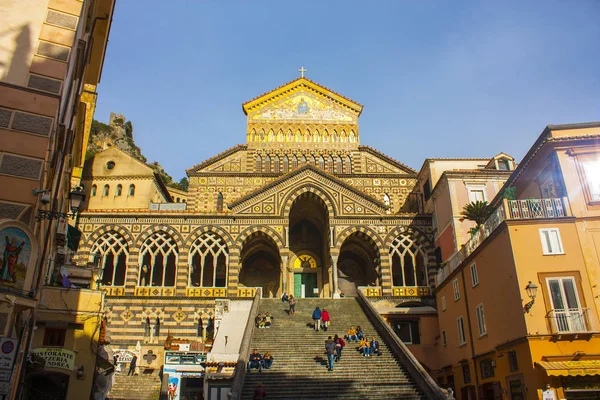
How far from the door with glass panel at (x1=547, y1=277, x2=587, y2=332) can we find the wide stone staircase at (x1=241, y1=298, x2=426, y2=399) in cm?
555

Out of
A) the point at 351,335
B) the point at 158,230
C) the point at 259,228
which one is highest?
the point at 259,228

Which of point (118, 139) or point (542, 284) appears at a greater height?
point (118, 139)

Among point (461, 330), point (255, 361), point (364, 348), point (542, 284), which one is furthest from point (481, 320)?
→ point (255, 361)

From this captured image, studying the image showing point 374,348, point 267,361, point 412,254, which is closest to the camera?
point 267,361

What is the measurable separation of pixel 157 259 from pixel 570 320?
26.4 meters

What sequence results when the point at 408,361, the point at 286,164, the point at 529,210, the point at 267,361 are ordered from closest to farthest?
the point at 529,210 → the point at 408,361 → the point at 267,361 → the point at 286,164

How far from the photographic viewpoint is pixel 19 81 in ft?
36.3

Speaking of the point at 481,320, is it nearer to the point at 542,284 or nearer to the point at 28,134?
the point at 542,284

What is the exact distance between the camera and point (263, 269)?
127ft

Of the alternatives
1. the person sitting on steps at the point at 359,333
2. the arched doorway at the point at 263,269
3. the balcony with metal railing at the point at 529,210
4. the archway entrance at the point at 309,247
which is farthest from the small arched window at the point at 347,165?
the balcony with metal railing at the point at 529,210

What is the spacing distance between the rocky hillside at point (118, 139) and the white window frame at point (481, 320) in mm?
62257

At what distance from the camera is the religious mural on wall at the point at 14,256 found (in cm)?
995

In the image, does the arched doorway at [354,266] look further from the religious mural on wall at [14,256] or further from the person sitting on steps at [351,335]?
the religious mural on wall at [14,256]

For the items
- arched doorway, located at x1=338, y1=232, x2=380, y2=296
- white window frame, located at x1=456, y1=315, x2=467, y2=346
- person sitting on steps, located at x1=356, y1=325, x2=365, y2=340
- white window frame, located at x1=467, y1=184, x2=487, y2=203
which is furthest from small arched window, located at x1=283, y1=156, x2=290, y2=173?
white window frame, located at x1=456, y1=315, x2=467, y2=346
